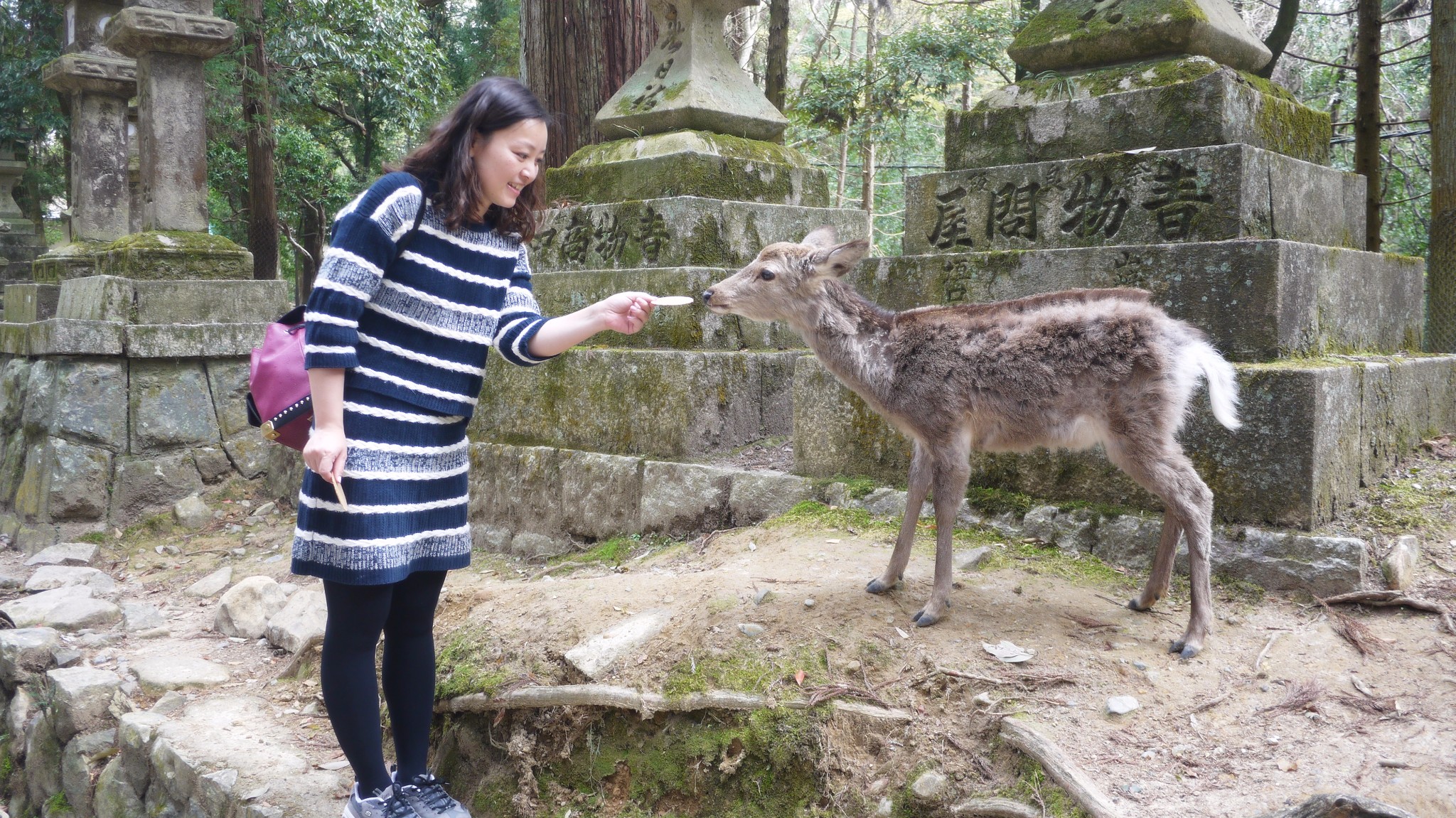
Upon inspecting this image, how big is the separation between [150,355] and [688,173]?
4844mm

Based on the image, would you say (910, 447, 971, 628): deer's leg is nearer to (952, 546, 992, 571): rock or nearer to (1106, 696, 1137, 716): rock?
(952, 546, 992, 571): rock

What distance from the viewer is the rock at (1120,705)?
3014 millimetres

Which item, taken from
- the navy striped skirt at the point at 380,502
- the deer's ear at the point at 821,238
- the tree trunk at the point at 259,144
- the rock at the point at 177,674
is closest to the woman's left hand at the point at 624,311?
the navy striped skirt at the point at 380,502

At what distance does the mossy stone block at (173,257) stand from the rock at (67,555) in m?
2.15

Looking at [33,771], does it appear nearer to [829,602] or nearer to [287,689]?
[287,689]

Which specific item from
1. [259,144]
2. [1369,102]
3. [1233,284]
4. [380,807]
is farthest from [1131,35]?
[259,144]

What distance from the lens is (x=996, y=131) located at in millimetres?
4785

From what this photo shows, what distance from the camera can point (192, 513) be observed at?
310 inches

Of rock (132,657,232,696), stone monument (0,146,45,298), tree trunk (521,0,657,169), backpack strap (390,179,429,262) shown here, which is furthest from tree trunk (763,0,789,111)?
stone monument (0,146,45,298)

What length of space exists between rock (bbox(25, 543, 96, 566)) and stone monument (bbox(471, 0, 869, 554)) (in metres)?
3.13

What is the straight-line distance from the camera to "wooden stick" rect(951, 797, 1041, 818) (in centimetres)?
271

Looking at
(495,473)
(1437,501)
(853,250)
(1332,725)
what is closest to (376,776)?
(853,250)

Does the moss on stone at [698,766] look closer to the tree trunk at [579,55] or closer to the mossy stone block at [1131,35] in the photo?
the mossy stone block at [1131,35]

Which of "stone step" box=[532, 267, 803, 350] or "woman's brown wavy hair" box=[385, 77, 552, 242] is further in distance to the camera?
"stone step" box=[532, 267, 803, 350]
